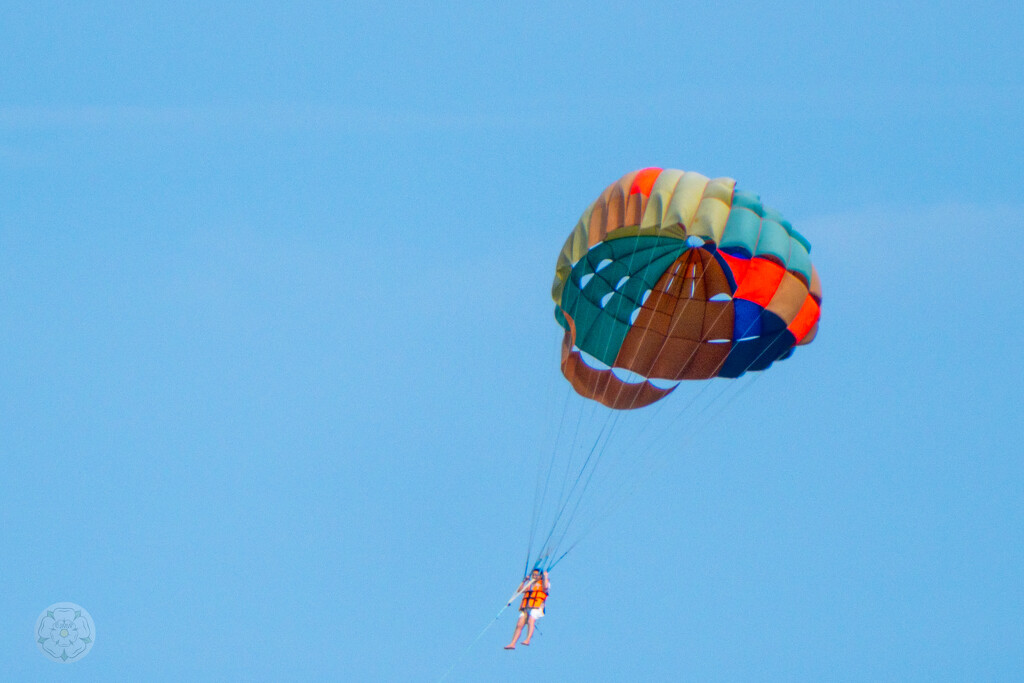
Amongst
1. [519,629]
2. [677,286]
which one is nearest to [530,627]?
[519,629]

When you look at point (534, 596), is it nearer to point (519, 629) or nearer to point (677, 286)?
point (519, 629)

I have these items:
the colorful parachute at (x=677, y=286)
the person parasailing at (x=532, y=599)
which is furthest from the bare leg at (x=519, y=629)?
the colorful parachute at (x=677, y=286)

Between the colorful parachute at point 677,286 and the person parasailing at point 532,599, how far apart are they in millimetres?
4168

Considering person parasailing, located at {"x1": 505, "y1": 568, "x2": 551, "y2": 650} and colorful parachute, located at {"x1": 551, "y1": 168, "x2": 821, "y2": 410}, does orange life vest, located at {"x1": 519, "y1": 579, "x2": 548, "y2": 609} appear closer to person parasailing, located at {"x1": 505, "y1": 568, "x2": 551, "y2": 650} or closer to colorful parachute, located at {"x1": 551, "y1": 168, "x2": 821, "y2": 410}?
person parasailing, located at {"x1": 505, "y1": 568, "x2": 551, "y2": 650}

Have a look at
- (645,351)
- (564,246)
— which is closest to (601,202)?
(564,246)

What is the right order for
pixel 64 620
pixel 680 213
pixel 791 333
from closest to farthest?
pixel 680 213
pixel 791 333
pixel 64 620

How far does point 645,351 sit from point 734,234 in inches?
138

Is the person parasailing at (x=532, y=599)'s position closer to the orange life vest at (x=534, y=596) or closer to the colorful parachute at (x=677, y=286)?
the orange life vest at (x=534, y=596)

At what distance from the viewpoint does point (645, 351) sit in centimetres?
3141

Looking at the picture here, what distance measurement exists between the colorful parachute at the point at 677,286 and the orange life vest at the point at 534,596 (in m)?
4.28

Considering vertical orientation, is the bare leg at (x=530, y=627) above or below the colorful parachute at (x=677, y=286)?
below

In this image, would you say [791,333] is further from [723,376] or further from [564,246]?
[564,246]

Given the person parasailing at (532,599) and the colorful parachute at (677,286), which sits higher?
the colorful parachute at (677,286)

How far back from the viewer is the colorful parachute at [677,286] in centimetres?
2888
